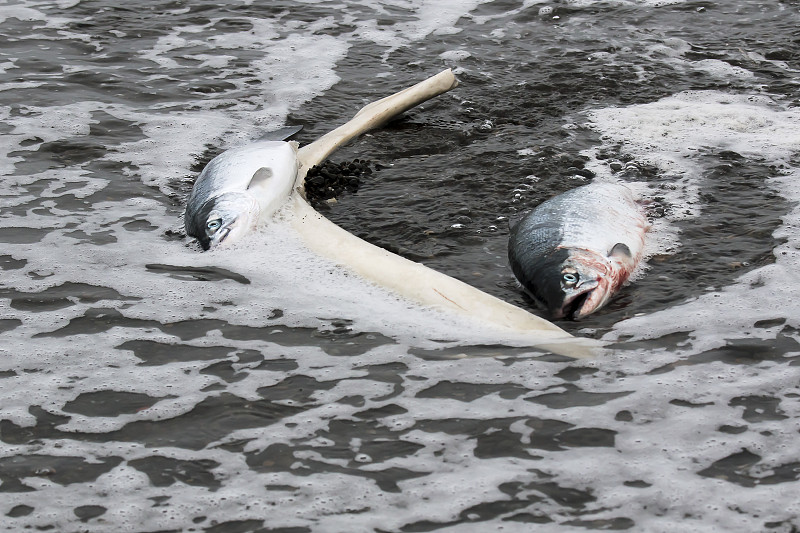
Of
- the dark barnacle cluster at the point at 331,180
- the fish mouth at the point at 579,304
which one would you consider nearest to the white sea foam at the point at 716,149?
the fish mouth at the point at 579,304

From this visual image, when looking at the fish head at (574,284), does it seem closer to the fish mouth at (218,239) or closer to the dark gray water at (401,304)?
the dark gray water at (401,304)

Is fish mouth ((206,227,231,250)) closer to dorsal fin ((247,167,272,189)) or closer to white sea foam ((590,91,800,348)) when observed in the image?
dorsal fin ((247,167,272,189))

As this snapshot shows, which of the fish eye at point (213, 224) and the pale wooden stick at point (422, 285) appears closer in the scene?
the pale wooden stick at point (422, 285)

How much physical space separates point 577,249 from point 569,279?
0.28 m

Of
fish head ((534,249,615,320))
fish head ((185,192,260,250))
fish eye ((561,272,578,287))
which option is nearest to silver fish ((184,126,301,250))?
fish head ((185,192,260,250))

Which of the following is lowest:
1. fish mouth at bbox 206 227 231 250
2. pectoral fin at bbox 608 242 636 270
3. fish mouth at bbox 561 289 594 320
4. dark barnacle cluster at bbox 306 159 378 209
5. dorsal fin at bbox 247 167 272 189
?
fish mouth at bbox 561 289 594 320

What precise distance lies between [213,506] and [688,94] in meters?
6.75

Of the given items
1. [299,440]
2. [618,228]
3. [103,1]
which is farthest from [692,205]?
[103,1]

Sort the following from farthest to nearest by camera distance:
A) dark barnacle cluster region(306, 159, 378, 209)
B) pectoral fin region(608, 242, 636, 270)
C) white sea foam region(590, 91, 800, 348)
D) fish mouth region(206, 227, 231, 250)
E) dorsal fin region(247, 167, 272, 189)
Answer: dark barnacle cluster region(306, 159, 378, 209) < dorsal fin region(247, 167, 272, 189) < fish mouth region(206, 227, 231, 250) < pectoral fin region(608, 242, 636, 270) < white sea foam region(590, 91, 800, 348)

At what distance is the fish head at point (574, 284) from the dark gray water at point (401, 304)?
20cm

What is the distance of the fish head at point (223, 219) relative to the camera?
6.68 m

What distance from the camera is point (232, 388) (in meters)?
5.09

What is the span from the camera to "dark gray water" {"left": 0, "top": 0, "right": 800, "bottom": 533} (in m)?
4.30

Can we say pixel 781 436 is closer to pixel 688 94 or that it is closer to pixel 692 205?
pixel 692 205
